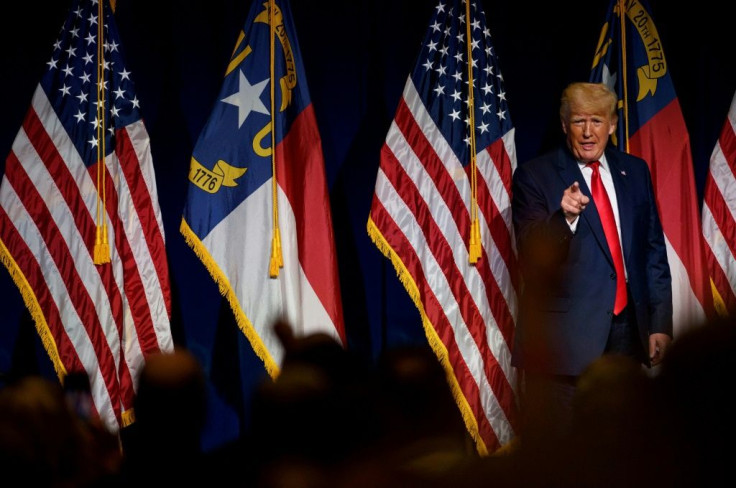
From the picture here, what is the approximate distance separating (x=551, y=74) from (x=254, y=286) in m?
1.71

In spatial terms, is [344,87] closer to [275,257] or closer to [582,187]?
[275,257]

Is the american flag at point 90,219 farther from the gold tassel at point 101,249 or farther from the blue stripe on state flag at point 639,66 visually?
the blue stripe on state flag at point 639,66

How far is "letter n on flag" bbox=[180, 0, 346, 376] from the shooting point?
3461 millimetres

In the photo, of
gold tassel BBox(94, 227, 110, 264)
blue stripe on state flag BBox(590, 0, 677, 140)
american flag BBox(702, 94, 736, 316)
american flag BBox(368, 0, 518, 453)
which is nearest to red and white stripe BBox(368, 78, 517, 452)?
american flag BBox(368, 0, 518, 453)

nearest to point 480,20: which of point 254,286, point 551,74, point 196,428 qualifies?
point 551,74

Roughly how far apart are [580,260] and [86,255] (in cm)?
Result: 194

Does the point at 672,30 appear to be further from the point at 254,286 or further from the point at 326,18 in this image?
the point at 254,286

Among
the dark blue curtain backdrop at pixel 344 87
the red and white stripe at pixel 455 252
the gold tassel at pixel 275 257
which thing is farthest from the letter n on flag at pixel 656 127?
the gold tassel at pixel 275 257

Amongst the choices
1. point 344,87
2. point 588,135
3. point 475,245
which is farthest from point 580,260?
point 344,87

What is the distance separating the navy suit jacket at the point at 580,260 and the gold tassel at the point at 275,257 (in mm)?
1028

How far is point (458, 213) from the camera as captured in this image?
3498 millimetres

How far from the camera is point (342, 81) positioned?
3980mm

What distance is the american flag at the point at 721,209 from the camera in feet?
11.5

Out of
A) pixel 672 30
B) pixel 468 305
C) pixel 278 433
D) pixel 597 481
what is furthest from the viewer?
pixel 672 30
